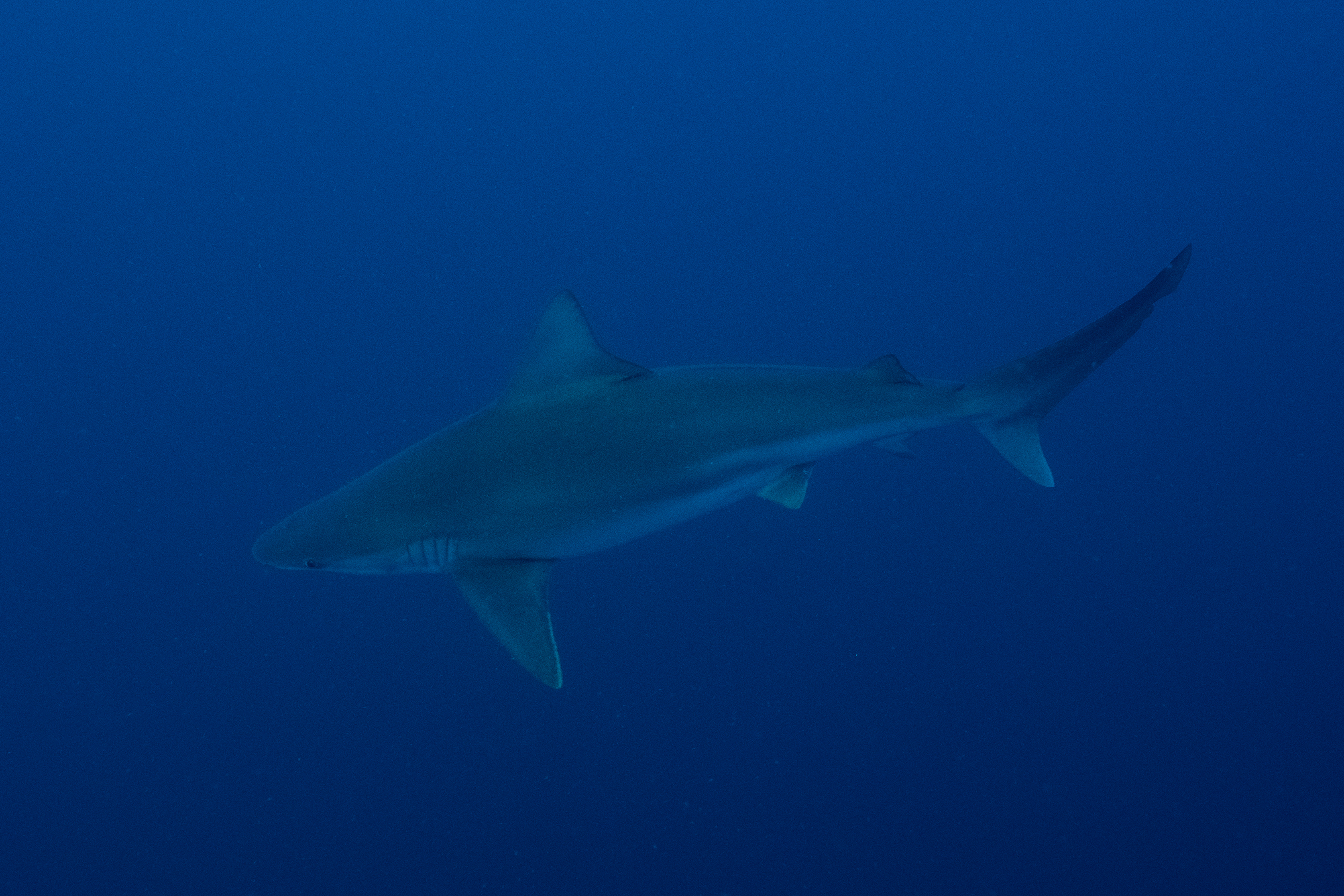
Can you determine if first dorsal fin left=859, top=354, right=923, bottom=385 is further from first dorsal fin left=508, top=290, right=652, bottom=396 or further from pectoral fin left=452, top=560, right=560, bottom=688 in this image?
pectoral fin left=452, top=560, right=560, bottom=688

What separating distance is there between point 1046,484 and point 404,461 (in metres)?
3.15

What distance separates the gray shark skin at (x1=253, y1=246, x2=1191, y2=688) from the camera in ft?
10.9

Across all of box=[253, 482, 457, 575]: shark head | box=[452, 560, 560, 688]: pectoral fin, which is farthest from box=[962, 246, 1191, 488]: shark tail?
box=[253, 482, 457, 575]: shark head

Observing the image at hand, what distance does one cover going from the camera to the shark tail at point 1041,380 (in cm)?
371

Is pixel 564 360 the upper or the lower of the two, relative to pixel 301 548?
upper

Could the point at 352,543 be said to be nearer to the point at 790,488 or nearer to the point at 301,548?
the point at 301,548

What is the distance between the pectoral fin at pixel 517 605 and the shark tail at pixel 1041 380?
2.15m

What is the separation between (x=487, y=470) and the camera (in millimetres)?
3344

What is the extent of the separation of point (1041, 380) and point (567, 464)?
2.37m

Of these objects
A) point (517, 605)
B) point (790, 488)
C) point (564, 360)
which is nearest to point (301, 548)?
point (517, 605)

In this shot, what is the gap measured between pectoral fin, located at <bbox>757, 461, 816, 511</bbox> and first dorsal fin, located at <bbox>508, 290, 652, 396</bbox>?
0.82 m

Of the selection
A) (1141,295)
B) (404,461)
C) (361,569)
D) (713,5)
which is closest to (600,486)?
(404,461)

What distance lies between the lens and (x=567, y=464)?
332 centimetres

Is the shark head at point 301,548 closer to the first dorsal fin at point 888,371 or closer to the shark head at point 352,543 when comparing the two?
the shark head at point 352,543
